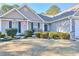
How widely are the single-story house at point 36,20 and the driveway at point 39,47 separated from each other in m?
0.37

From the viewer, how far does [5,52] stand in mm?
10000

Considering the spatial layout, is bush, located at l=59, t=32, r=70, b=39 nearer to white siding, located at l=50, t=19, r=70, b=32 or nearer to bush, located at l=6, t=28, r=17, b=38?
white siding, located at l=50, t=19, r=70, b=32

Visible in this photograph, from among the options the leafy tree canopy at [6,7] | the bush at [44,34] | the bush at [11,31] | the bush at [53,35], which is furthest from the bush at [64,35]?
the leafy tree canopy at [6,7]

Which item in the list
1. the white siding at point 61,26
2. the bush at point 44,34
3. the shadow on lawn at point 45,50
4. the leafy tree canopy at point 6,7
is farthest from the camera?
the white siding at point 61,26

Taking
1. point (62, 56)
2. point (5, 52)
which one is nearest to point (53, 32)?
point (62, 56)

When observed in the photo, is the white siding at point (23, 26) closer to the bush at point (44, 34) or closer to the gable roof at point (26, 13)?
the gable roof at point (26, 13)

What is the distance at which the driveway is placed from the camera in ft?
32.8

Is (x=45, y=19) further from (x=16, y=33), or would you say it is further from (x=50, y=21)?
(x=16, y=33)

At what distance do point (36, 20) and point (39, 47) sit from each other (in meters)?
0.89

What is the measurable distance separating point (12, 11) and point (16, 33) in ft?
2.11

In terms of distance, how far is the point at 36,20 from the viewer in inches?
418

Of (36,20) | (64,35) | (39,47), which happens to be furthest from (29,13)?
(64,35)

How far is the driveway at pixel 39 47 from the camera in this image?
9984 millimetres

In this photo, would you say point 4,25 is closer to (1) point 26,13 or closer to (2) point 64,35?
(1) point 26,13
